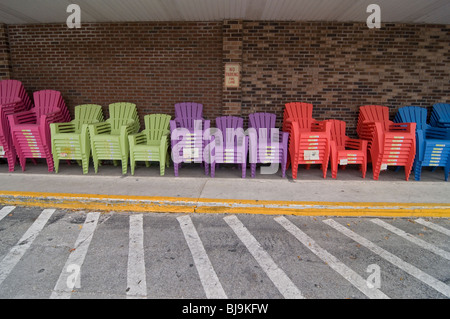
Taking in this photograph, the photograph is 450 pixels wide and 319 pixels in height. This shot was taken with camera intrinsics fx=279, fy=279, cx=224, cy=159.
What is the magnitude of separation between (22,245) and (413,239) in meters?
4.40

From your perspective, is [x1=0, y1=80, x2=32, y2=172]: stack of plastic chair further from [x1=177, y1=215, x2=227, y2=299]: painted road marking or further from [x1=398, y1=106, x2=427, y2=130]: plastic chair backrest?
[x1=398, y1=106, x2=427, y2=130]: plastic chair backrest

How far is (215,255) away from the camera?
9.42 feet

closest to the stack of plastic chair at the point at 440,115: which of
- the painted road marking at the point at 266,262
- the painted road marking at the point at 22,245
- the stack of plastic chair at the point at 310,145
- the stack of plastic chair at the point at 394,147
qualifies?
the stack of plastic chair at the point at 394,147

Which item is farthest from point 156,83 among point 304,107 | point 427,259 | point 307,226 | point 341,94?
point 427,259

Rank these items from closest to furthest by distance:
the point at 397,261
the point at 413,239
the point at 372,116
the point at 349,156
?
the point at 397,261 < the point at 413,239 < the point at 349,156 < the point at 372,116

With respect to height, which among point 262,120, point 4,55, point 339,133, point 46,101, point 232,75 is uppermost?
point 4,55

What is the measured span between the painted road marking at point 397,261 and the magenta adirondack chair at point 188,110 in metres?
3.49

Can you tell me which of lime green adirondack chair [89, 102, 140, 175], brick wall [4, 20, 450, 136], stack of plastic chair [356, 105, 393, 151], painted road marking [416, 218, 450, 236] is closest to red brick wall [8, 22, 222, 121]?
brick wall [4, 20, 450, 136]

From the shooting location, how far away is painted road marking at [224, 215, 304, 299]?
7.68 ft

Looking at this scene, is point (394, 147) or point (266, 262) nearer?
point (266, 262)

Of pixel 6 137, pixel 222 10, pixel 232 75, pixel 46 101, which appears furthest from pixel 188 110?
pixel 6 137

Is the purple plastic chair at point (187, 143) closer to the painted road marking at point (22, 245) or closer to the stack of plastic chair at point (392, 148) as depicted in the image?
the painted road marking at point (22, 245)
